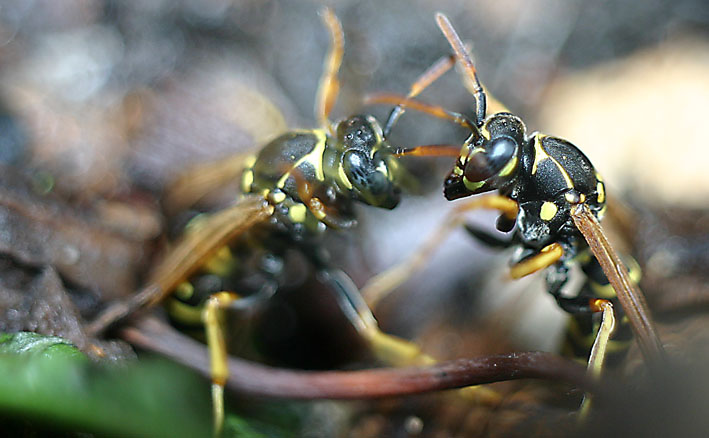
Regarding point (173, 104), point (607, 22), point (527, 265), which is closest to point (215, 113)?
point (173, 104)

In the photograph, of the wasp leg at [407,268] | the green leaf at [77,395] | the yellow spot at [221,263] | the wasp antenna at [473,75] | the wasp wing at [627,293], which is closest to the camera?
the green leaf at [77,395]

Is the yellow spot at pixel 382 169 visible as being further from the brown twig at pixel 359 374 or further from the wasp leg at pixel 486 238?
the brown twig at pixel 359 374

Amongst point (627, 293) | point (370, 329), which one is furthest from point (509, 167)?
point (370, 329)

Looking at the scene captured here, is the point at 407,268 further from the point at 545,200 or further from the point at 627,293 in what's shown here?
the point at 627,293

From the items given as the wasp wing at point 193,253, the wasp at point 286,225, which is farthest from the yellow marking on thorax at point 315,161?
the wasp wing at point 193,253

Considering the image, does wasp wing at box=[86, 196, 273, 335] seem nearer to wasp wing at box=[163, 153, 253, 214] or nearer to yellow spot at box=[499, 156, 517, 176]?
wasp wing at box=[163, 153, 253, 214]

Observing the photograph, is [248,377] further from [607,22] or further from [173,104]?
[607,22]
